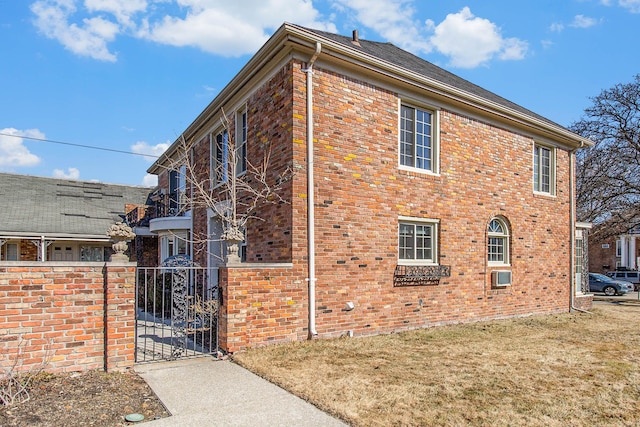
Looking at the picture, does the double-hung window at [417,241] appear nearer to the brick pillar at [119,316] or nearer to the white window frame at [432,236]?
the white window frame at [432,236]

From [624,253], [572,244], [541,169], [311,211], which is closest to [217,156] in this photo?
[311,211]

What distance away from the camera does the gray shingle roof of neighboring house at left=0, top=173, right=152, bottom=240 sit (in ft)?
53.4

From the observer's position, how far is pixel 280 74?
8.63 meters

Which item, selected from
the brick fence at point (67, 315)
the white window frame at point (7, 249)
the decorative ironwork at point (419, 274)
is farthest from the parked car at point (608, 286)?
the white window frame at point (7, 249)

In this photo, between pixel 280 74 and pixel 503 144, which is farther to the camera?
pixel 503 144

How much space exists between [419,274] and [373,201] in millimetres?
2057

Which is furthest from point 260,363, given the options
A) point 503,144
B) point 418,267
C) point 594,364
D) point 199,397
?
point 503,144

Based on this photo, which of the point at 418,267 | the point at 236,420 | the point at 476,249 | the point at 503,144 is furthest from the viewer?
the point at 503,144

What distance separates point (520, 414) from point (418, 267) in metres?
5.19

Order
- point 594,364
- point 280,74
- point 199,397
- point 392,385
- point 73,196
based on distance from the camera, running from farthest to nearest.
A: point 73,196 → point 280,74 → point 594,364 → point 392,385 → point 199,397

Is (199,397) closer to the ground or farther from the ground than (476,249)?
closer to the ground

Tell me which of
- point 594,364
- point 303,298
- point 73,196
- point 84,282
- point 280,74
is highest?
point 280,74

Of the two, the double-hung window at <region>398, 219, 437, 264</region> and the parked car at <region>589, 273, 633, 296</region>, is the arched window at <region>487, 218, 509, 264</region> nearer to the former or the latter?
the double-hung window at <region>398, 219, 437, 264</region>

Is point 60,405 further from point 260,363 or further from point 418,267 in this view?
point 418,267
